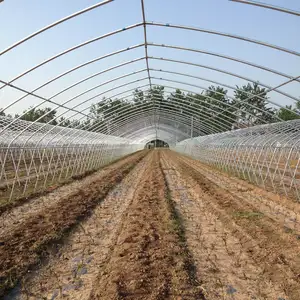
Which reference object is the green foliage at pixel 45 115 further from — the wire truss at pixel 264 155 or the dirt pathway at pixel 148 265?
the wire truss at pixel 264 155

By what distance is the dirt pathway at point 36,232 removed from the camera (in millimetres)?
4453

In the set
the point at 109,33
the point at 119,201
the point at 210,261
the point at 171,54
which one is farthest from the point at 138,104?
the point at 210,261

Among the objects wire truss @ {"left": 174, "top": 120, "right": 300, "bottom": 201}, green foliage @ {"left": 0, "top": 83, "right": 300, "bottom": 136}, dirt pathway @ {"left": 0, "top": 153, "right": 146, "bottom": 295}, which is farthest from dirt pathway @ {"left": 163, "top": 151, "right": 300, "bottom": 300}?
green foliage @ {"left": 0, "top": 83, "right": 300, "bottom": 136}

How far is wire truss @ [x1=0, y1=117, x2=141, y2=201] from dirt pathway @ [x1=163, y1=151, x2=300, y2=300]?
593 centimetres

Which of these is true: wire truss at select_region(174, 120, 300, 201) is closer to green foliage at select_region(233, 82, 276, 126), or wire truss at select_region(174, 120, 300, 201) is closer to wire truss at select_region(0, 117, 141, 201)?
green foliage at select_region(233, 82, 276, 126)

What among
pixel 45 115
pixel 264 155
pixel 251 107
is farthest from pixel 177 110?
pixel 45 115

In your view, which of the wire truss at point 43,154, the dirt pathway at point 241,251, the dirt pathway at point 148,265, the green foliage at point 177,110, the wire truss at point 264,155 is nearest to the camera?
the dirt pathway at point 148,265

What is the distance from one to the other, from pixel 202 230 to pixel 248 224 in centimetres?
96

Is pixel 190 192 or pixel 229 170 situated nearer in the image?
pixel 190 192

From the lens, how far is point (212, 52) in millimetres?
8398

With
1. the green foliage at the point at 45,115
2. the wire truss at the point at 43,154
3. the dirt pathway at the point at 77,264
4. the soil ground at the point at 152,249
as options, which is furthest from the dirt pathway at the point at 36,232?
the green foliage at the point at 45,115

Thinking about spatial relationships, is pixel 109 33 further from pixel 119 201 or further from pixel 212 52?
pixel 119 201

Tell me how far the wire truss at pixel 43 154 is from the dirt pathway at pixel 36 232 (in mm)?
2232

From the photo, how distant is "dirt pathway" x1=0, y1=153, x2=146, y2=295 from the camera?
445cm
